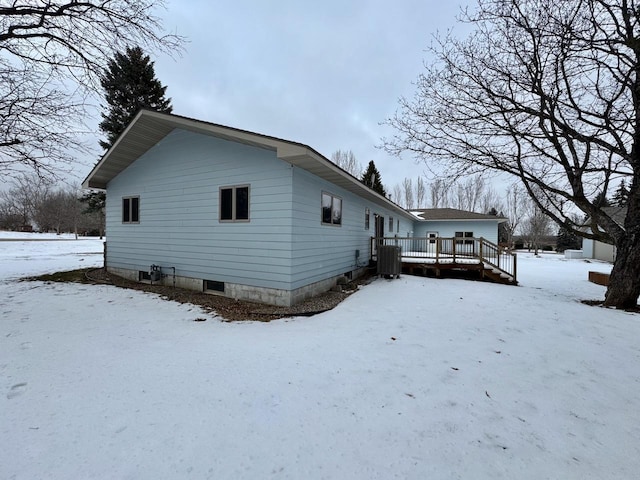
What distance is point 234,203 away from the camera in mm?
7098

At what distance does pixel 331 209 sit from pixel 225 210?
3.22m

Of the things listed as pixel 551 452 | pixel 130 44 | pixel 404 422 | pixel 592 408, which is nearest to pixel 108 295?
pixel 130 44

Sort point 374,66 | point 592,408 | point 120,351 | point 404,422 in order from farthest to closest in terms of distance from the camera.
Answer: point 374,66
point 120,351
point 592,408
point 404,422

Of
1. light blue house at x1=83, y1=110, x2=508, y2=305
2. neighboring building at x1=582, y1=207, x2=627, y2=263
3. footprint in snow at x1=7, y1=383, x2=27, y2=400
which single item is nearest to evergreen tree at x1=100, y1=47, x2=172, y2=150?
light blue house at x1=83, y1=110, x2=508, y2=305

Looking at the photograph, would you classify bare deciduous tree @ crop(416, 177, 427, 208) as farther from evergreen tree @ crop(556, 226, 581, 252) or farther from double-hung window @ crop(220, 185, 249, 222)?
double-hung window @ crop(220, 185, 249, 222)

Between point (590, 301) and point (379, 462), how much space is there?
921 cm

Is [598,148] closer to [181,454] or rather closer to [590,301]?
[590,301]

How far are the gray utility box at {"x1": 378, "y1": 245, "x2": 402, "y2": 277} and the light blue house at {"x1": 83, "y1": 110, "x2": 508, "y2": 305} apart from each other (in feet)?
3.52

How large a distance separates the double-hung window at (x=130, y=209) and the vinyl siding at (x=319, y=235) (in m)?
6.31

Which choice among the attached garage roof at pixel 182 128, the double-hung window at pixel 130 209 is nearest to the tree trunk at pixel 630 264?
the attached garage roof at pixel 182 128

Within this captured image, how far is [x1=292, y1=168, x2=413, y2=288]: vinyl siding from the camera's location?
6594mm

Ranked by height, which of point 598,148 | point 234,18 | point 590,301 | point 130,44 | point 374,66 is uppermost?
point 234,18

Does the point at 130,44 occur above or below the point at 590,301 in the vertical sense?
above

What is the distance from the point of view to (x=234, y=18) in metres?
9.48
